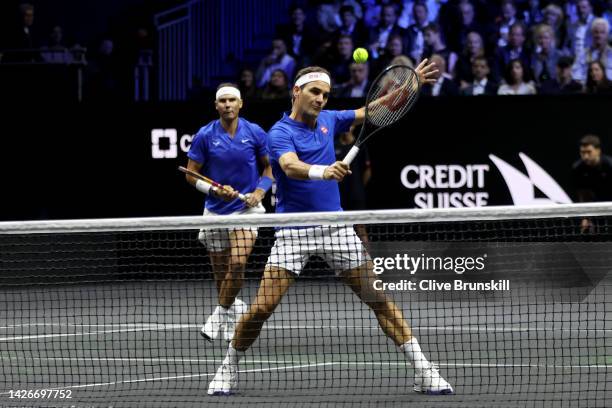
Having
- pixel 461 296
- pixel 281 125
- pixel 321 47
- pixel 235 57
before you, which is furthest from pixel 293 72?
pixel 281 125

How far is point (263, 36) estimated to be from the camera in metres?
19.1

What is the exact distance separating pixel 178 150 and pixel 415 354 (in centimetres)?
753

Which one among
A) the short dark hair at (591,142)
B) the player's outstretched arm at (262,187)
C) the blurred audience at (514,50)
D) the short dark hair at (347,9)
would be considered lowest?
the player's outstretched arm at (262,187)

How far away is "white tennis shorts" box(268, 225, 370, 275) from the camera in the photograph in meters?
7.76

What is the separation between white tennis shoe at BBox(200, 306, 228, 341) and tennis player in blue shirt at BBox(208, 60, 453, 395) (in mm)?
1967

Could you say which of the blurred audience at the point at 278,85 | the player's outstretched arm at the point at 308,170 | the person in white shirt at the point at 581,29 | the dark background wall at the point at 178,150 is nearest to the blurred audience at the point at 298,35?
the blurred audience at the point at 278,85

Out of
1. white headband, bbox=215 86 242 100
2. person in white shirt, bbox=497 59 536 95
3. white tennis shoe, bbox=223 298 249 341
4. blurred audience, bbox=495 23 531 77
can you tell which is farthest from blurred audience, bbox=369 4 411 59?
white tennis shoe, bbox=223 298 249 341

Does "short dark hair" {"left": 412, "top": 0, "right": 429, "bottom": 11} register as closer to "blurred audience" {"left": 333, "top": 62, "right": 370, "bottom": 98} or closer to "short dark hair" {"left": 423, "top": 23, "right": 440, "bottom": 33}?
"short dark hair" {"left": 423, "top": 23, "right": 440, "bottom": 33}

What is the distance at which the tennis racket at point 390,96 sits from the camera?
784 centimetres

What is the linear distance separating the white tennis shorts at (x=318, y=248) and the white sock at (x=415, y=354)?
55 centimetres

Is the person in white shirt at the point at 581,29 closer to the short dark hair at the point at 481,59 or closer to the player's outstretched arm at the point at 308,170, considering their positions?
the short dark hair at the point at 481,59

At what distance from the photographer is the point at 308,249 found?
7824mm

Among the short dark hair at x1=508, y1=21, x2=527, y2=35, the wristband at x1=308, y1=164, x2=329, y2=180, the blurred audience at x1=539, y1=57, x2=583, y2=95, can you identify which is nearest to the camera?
the wristband at x1=308, y1=164, x2=329, y2=180

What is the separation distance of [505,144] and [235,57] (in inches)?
225
